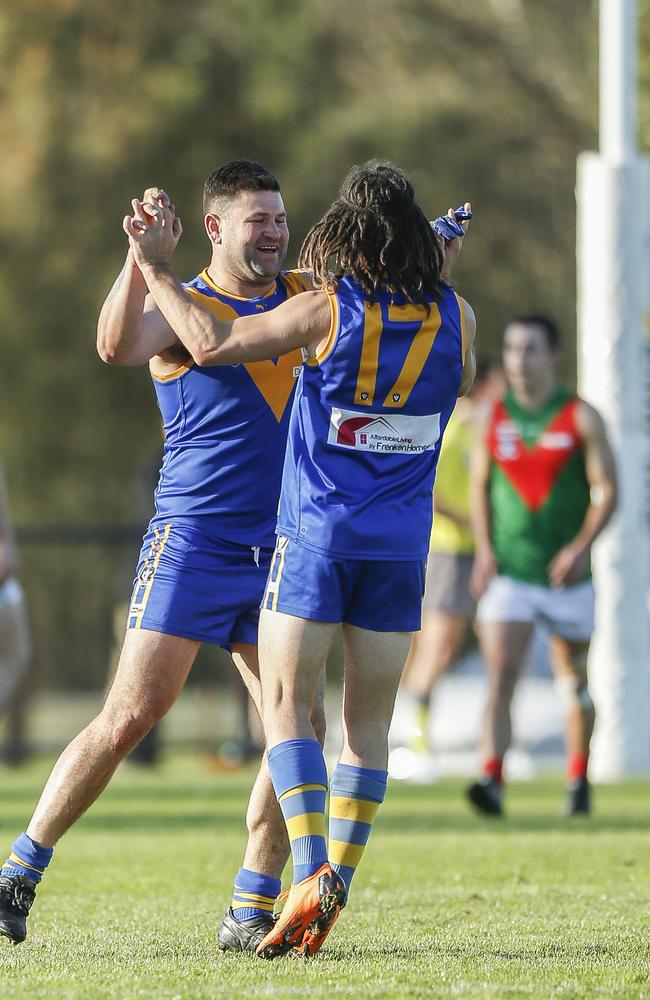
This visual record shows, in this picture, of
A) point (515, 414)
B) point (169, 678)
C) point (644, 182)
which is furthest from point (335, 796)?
point (644, 182)

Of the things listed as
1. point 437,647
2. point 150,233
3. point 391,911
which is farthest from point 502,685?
point 150,233

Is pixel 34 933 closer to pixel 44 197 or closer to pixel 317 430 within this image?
pixel 317 430

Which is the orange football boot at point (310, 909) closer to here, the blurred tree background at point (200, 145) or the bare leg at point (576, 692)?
the bare leg at point (576, 692)

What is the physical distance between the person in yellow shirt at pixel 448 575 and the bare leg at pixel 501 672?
2332mm

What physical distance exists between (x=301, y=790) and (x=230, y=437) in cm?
114

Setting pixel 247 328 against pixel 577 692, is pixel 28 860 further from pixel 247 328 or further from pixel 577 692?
pixel 577 692

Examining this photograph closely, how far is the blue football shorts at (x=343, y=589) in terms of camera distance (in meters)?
5.53

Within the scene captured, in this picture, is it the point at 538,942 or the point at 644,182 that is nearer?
the point at 538,942

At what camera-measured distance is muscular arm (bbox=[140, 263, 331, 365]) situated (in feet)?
17.9

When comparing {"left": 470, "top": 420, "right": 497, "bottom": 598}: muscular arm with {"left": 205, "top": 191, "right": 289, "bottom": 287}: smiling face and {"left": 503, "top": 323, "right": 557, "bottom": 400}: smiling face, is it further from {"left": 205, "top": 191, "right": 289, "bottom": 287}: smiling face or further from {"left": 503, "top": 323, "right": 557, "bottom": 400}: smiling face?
{"left": 205, "top": 191, "right": 289, "bottom": 287}: smiling face

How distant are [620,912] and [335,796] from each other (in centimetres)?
136

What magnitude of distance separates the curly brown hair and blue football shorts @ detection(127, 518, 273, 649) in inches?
35.2

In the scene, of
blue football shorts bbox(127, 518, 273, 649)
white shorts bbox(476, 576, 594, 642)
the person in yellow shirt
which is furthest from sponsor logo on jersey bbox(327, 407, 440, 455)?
the person in yellow shirt

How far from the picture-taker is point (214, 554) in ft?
19.5
